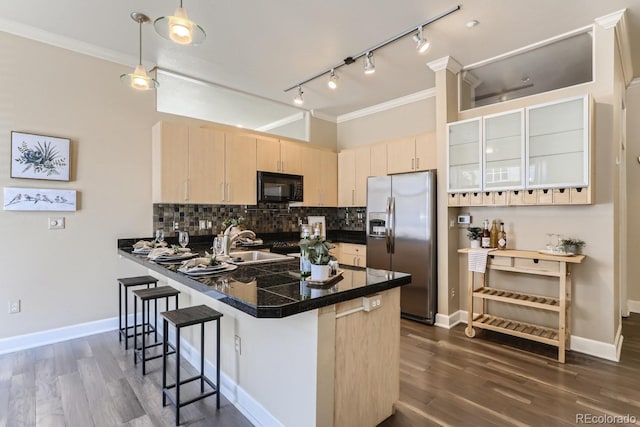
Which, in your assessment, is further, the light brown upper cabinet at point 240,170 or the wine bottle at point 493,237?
the light brown upper cabinet at point 240,170

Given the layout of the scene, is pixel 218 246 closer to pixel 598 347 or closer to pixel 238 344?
pixel 238 344

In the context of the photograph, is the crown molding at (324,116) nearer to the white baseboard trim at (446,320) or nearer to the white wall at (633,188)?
the white baseboard trim at (446,320)

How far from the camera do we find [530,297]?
320 centimetres

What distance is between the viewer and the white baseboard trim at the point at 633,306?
398cm

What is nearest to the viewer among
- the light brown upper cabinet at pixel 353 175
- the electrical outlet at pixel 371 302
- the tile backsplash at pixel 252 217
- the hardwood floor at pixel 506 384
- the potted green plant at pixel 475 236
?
the electrical outlet at pixel 371 302

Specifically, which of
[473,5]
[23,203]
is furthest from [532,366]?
[23,203]

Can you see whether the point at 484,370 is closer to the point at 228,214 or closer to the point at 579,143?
the point at 579,143

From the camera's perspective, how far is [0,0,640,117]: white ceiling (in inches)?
104

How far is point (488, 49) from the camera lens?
11.0 feet

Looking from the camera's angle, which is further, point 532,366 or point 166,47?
point 166,47

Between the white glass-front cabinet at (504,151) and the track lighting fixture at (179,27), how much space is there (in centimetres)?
287

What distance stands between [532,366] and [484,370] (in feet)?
1.46

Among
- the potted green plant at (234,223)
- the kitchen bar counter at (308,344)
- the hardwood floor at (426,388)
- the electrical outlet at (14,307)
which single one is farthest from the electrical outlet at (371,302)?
the electrical outlet at (14,307)

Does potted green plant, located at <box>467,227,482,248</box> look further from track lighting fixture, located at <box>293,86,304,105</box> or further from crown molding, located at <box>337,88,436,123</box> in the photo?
track lighting fixture, located at <box>293,86,304,105</box>
